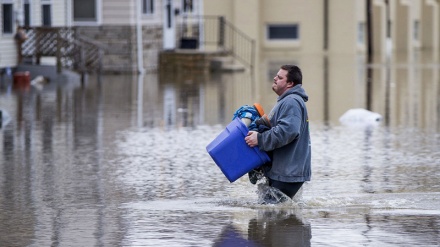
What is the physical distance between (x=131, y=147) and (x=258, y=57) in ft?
114

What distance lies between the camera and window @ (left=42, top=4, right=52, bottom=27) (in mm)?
35219

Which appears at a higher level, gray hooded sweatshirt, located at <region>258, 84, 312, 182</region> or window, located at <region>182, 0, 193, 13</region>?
window, located at <region>182, 0, 193, 13</region>

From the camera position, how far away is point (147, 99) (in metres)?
26.6

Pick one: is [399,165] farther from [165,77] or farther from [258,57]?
[258,57]

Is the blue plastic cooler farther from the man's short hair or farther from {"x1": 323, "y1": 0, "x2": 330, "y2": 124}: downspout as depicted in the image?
{"x1": 323, "y1": 0, "x2": 330, "y2": 124}: downspout

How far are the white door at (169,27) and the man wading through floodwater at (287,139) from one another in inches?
1198

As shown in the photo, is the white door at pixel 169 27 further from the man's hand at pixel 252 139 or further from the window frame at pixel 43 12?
the man's hand at pixel 252 139

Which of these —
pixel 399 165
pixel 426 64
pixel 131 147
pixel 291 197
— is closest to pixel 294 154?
pixel 291 197

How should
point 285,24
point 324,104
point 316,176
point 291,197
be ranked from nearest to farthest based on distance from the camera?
point 291,197 < point 316,176 < point 324,104 < point 285,24

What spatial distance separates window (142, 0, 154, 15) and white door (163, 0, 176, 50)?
3.98ft

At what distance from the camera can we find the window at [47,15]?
116ft

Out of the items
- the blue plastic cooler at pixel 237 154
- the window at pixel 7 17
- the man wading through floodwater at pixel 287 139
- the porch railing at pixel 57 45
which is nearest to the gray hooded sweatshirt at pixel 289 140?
the man wading through floodwater at pixel 287 139

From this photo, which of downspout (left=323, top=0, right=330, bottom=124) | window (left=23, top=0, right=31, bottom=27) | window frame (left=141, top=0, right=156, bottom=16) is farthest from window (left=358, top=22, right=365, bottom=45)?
window (left=23, top=0, right=31, bottom=27)

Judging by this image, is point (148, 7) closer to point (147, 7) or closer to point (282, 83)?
point (147, 7)
